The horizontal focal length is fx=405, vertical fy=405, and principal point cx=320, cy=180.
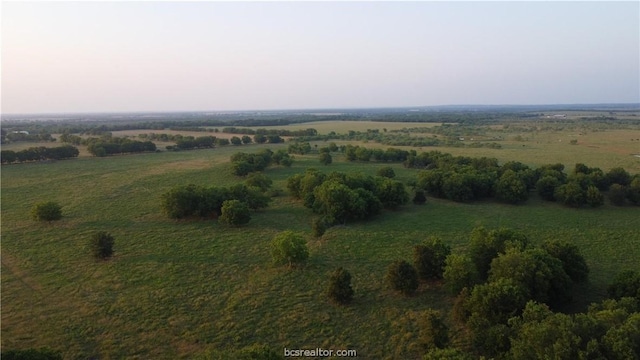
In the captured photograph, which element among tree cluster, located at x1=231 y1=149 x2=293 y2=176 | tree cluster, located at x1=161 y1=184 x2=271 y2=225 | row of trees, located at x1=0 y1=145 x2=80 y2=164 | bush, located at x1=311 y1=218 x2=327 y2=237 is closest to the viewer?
bush, located at x1=311 y1=218 x2=327 y2=237

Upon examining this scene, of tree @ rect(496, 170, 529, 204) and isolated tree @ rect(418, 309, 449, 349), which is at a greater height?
tree @ rect(496, 170, 529, 204)

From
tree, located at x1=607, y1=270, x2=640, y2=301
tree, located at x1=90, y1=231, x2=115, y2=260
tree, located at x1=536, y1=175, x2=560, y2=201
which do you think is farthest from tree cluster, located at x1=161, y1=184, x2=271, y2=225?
tree, located at x1=536, y1=175, x2=560, y2=201

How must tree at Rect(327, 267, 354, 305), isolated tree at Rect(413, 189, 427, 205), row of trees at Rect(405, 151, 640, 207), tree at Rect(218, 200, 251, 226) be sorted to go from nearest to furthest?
tree at Rect(327, 267, 354, 305) → tree at Rect(218, 200, 251, 226) → row of trees at Rect(405, 151, 640, 207) → isolated tree at Rect(413, 189, 427, 205)

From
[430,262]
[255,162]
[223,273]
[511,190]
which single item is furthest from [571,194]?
[255,162]

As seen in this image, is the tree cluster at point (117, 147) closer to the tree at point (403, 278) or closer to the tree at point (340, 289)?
the tree at point (340, 289)

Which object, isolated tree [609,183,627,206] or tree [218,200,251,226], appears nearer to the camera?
tree [218,200,251,226]

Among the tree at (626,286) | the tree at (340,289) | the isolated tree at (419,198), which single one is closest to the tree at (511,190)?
the isolated tree at (419,198)

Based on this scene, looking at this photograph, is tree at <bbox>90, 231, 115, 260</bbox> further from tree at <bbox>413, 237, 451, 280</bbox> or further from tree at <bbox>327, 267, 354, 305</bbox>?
tree at <bbox>413, 237, 451, 280</bbox>
